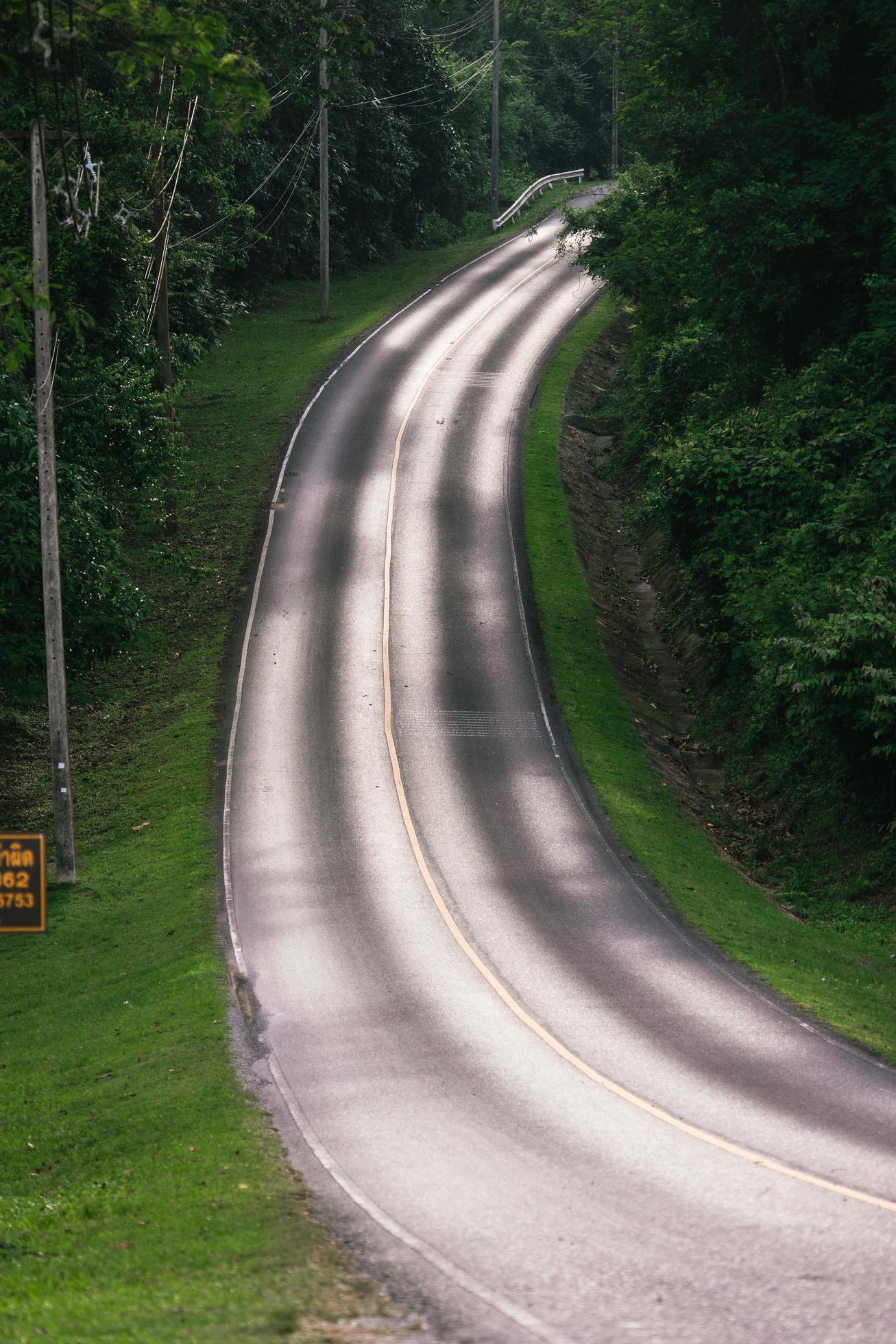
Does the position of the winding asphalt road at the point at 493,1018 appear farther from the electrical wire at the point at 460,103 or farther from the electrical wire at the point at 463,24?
the electrical wire at the point at 463,24

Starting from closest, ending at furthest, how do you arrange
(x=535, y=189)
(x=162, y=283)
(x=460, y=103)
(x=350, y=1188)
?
(x=350, y=1188), (x=162, y=283), (x=460, y=103), (x=535, y=189)

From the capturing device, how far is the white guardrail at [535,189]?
76188 mm

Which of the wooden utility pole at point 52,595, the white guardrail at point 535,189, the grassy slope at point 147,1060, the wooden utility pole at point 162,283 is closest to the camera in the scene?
the grassy slope at point 147,1060

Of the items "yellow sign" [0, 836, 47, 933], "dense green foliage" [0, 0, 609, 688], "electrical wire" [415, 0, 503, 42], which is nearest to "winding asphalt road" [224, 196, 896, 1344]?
"yellow sign" [0, 836, 47, 933]

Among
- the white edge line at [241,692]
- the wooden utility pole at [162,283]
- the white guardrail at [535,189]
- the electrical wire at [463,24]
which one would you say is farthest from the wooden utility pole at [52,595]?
the electrical wire at [463,24]

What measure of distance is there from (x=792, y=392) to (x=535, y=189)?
54.9m

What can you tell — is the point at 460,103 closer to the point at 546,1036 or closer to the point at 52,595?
the point at 52,595

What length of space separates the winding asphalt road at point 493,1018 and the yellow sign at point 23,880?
352 centimetres

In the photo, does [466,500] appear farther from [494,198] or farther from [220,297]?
[494,198]

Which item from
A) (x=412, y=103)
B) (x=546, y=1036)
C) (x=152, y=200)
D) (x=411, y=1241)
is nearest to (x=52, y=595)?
(x=546, y=1036)

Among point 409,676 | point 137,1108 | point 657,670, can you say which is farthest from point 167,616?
point 137,1108

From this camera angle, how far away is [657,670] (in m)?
34.2

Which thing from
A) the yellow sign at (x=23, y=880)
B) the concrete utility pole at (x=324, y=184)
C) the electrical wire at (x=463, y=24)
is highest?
the electrical wire at (x=463, y=24)

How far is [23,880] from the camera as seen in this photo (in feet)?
43.4
